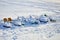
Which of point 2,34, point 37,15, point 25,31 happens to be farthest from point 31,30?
point 2,34

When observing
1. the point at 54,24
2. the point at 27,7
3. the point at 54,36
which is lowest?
the point at 54,36

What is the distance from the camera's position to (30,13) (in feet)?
3.69

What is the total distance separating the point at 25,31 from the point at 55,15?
35cm

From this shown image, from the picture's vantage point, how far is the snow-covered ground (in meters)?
1.07

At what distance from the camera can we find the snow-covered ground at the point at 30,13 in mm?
1065

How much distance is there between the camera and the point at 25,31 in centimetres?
109

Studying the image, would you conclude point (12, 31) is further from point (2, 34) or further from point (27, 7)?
point (27, 7)

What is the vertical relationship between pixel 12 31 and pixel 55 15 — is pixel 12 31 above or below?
below

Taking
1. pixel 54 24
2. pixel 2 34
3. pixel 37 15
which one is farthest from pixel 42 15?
pixel 2 34

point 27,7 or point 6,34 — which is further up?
point 27,7

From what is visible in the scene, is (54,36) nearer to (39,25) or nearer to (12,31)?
(39,25)

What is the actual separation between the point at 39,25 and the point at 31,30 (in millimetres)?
95

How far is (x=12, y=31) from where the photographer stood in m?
1.06

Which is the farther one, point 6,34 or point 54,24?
point 54,24
